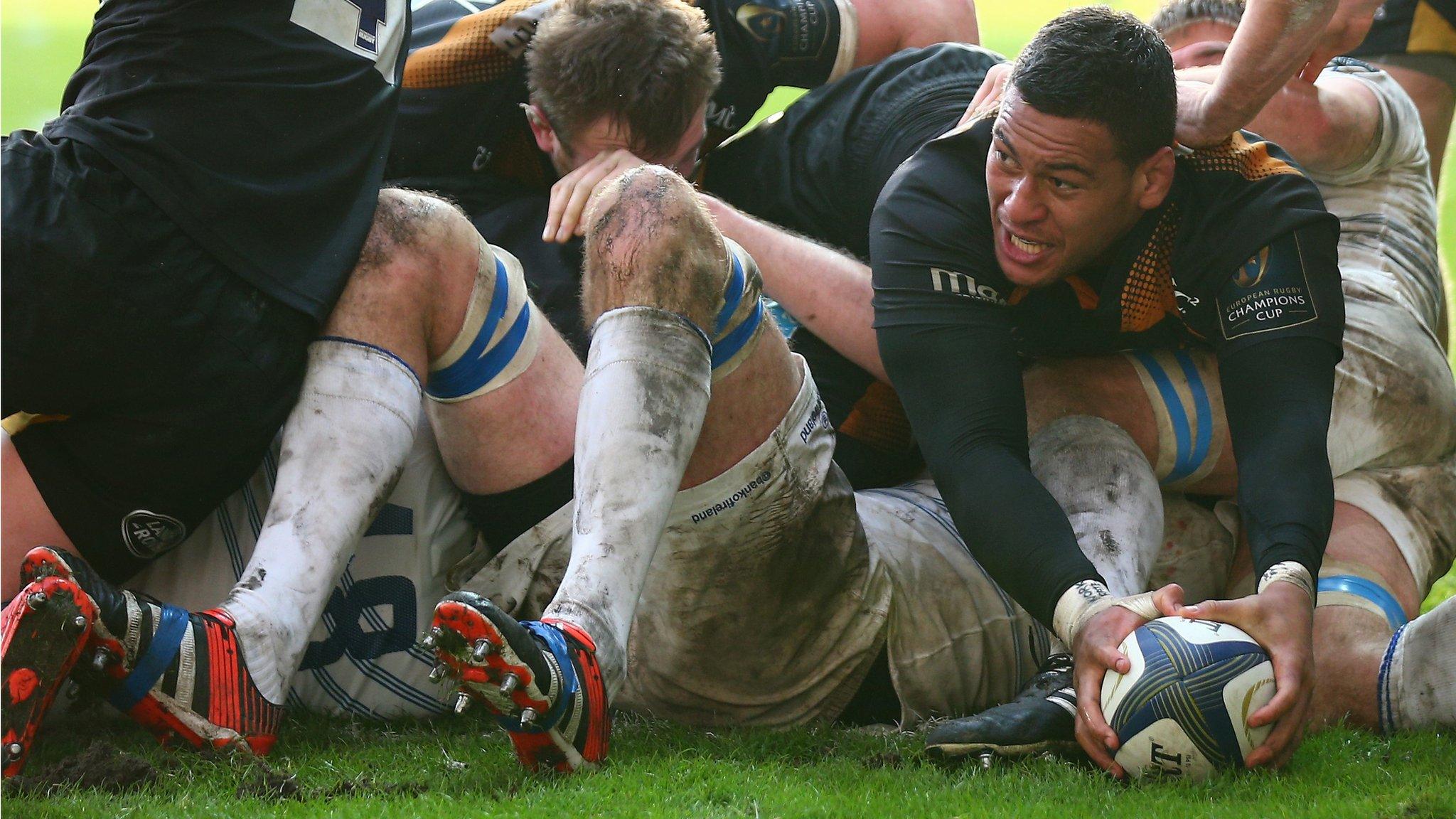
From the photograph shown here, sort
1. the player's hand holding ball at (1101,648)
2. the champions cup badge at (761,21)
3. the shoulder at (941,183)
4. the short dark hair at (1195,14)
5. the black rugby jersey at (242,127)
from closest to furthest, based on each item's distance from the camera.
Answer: the player's hand holding ball at (1101,648), the black rugby jersey at (242,127), the shoulder at (941,183), the short dark hair at (1195,14), the champions cup badge at (761,21)

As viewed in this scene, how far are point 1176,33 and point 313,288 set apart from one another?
8.60 ft

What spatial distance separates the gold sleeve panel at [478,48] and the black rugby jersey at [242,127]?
95 centimetres

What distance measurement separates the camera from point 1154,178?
2947mm

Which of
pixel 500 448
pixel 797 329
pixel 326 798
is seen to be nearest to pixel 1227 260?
pixel 797 329

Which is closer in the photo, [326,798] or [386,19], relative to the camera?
[326,798]

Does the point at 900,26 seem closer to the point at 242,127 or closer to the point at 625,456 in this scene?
the point at 242,127

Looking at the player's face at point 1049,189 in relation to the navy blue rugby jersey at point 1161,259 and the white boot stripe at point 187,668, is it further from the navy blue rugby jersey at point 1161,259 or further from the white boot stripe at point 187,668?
the white boot stripe at point 187,668

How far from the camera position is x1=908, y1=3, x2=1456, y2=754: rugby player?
10.5 ft

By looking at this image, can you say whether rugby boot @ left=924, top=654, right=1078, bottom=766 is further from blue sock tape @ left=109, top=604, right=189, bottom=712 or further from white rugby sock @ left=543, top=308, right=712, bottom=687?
blue sock tape @ left=109, top=604, right=189, bottom=712

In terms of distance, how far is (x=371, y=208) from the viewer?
2.74m

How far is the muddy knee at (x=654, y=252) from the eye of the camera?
97.1 inches

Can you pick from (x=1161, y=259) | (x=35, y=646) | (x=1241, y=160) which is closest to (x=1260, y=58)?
(x=1241, y=160)

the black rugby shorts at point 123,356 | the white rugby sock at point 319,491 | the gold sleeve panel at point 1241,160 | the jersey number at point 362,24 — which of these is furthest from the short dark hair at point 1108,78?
the black rugby shorts at point 123,356

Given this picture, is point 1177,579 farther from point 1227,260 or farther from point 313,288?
point 313,288
